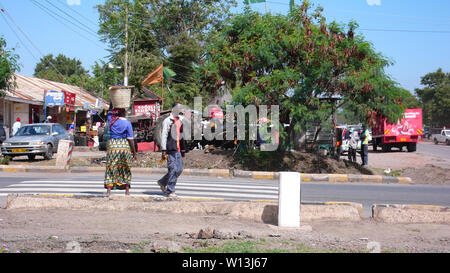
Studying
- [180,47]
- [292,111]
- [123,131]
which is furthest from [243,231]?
[180,47]

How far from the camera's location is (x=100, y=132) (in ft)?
78.6

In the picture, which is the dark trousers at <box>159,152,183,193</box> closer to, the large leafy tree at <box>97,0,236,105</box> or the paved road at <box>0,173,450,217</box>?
the paved road at <box>0,173,450,217</box>

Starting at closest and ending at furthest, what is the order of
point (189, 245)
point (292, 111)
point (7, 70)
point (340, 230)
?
1. point (189, 245)
2. point (340, 230)
3. point (292, 111)
4. point (7, 70)

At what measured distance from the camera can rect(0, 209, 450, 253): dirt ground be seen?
5.48 metres

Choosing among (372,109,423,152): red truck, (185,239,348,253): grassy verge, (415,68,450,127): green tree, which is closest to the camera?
(185,239,348,253): grassy verge

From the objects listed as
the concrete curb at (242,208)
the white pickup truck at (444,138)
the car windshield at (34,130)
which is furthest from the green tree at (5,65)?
the white pickup truck at (444,138)

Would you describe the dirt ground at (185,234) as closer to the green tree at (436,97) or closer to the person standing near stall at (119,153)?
the person standing near stall at (119,153)

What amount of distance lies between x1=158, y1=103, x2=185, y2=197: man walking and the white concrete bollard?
8.76 ft

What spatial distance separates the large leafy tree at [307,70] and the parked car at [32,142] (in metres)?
7.72

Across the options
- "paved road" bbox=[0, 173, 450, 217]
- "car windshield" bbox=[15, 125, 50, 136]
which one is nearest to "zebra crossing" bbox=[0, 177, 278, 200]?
"paved road" bbox=[0, 173, 450, 217]

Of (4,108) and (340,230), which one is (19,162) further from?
(340,230)

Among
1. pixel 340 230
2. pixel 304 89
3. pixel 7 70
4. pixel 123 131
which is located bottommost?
pixel 340 230

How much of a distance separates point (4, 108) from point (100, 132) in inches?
346

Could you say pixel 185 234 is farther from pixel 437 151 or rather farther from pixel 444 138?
pixel 444 138
